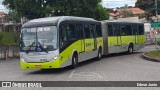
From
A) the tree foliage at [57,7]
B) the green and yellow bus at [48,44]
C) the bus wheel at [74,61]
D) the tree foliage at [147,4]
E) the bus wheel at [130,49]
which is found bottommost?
the bus wheel at [130,49]

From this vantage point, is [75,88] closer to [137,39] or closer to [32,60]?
[32,60]

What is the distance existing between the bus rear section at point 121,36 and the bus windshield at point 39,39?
32.9 ft

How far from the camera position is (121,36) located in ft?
99.2

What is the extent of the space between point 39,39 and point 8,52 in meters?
12.9

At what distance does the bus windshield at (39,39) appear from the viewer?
18344 millimetres

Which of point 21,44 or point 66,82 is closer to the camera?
point 66,82

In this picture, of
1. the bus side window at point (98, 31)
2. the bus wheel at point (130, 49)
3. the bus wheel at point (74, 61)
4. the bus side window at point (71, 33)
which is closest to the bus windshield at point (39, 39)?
the bus side window at point (71, 33)

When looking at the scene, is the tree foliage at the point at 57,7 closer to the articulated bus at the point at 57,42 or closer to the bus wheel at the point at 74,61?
the articulated bus at the point at 57,42

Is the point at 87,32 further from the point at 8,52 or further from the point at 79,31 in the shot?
the point at 8,52

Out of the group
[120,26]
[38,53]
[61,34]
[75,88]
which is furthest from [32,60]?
[120,26]

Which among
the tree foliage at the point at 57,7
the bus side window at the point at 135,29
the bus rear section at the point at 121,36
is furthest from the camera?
the tree foliage at the point at 57,7

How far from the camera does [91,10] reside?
168ft

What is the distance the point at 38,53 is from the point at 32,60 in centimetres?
47

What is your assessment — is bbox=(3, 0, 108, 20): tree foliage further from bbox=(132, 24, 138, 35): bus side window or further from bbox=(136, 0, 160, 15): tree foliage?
bbox=(136, 0, 160, 15): tree foliage
